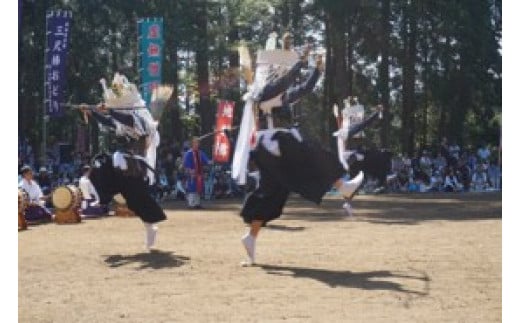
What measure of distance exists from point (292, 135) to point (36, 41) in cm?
1543

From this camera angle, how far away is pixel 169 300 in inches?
221

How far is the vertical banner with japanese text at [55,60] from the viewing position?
16.7 m

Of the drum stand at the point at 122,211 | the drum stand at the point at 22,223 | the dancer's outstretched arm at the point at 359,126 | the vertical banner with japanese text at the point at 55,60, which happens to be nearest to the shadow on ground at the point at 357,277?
the drum stand at the point at 22,223

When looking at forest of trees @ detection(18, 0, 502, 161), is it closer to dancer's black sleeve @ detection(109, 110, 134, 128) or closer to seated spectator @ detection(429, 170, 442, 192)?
seated spectator @ detection(429, 170, 442, 192)

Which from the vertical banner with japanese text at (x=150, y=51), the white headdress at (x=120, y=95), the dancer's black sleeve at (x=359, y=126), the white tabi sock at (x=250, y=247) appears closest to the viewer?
the white tabi sock at (x=250, y=247)

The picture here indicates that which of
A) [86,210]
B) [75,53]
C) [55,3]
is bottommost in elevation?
[86,210]

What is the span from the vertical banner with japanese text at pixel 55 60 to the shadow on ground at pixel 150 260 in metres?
9.49

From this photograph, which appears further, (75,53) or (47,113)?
(75,53)

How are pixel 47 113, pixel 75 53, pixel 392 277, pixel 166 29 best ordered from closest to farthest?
pixel 392 277, pixel 47 113, pixel 75 53, pixel 166 29

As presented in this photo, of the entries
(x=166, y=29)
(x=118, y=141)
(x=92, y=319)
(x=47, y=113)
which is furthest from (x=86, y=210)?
(x=166, y=29)

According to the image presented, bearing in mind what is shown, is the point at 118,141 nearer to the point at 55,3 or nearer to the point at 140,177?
the point at 140,177

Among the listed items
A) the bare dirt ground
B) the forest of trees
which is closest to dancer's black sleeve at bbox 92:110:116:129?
the bare dirt ground

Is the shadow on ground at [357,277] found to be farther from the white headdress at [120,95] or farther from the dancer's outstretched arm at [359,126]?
the dancer's outstretched arm at [359,126]

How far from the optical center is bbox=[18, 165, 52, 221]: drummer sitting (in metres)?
12.1
